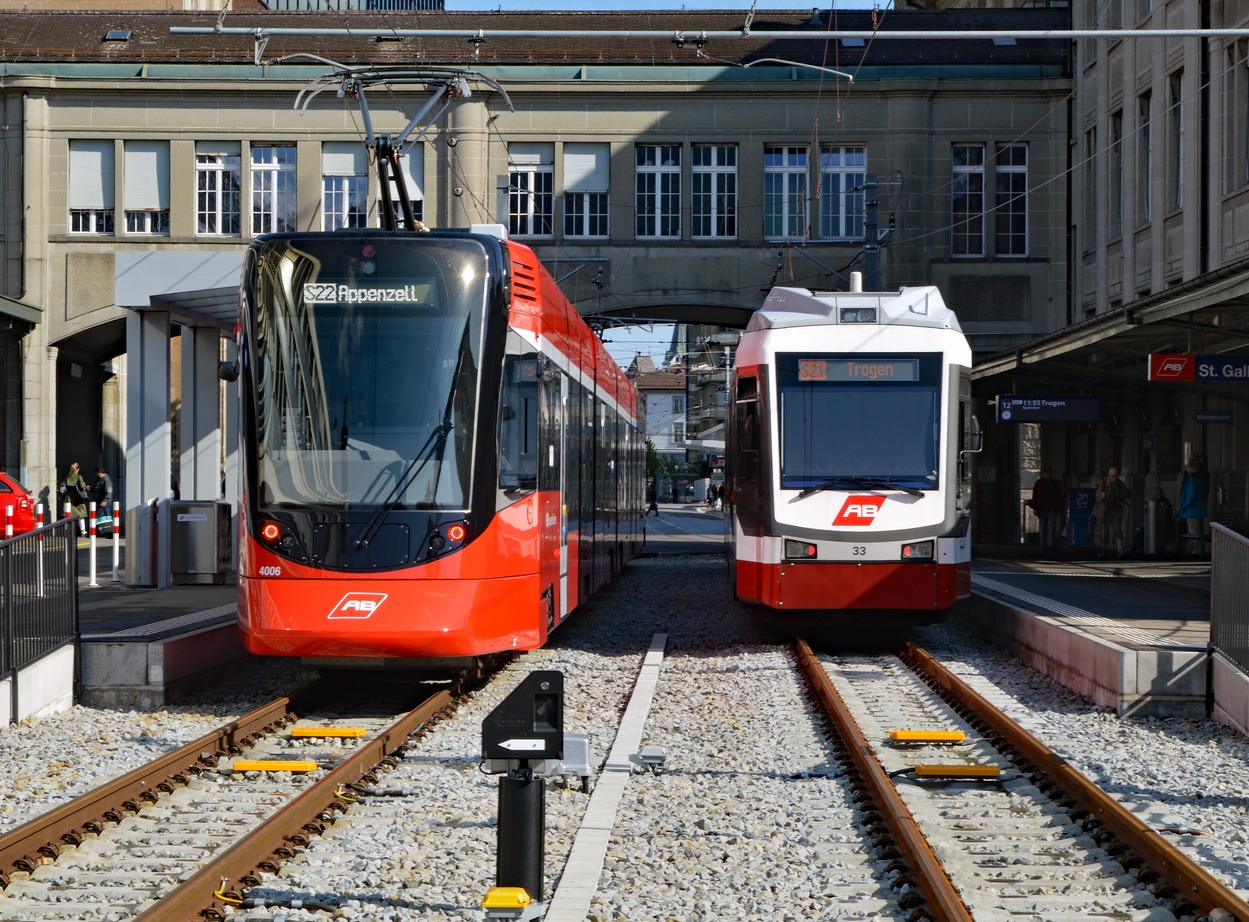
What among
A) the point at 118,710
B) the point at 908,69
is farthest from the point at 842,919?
the point at 908,69

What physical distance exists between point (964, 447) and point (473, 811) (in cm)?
826

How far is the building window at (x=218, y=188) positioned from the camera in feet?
120

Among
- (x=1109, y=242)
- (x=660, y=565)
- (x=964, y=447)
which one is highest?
(x=1109, y=242)

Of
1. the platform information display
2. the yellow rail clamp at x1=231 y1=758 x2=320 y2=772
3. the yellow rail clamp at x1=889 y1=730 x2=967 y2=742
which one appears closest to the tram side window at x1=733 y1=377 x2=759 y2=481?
the yellow rail clamp at x1=889 y1=730 x2=967 y2=742

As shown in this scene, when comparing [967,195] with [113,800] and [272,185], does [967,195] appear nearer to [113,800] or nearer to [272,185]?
[272,185]

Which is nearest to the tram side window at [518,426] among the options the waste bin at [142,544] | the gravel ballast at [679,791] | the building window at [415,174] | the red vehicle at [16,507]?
the gravel ballast at [679,791]

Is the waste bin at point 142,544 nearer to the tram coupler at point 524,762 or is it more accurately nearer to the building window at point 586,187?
the tram coupler at point 524,762

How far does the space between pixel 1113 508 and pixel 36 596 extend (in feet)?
68.3

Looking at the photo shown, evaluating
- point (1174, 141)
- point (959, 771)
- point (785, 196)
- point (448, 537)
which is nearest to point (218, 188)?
point (785, 196)

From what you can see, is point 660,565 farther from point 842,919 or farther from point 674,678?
point 842,919

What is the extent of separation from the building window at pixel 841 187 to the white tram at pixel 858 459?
2141cm

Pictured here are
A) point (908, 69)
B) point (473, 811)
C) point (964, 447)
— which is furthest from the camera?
point (908, 69)

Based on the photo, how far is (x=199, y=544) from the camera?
19.2 meters

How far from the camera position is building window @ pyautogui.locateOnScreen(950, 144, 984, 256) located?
119 feet
